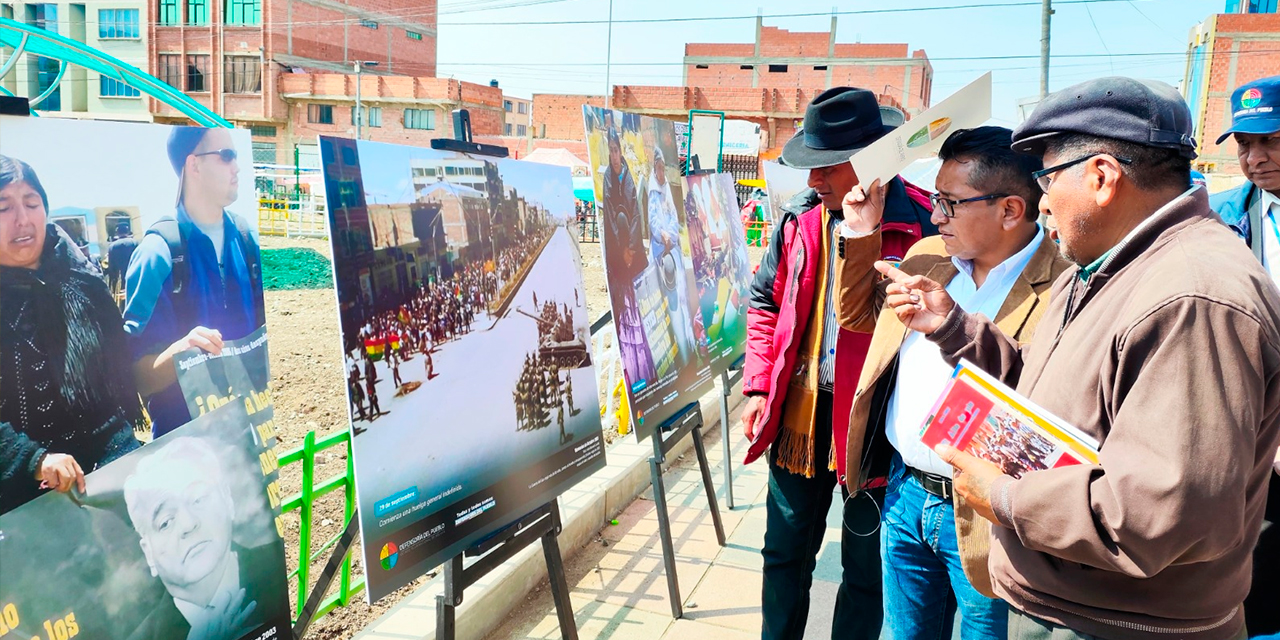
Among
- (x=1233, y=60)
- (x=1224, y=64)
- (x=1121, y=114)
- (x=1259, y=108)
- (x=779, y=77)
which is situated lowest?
(x=1121, y=114)

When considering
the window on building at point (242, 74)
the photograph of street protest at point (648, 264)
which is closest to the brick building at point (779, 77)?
the window on building at point (242, 74)

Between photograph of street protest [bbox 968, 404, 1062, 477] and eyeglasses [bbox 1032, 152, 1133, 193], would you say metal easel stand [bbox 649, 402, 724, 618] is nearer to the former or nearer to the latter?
photograph of street protest [bbox 968, 404, 1062, 477]

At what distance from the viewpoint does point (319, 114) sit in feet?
160

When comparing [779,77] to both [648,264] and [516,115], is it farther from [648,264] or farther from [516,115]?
[648,264]

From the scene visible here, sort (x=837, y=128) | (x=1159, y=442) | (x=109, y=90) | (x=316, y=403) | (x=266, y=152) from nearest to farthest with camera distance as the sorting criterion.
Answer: (x=1159, y=442) < (x=837, y=128) < (x=316, y=403) < (x=266, y=152) < (x=109, y=90)

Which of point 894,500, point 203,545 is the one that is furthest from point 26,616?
point 894,500

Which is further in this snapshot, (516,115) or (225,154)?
(516,115)

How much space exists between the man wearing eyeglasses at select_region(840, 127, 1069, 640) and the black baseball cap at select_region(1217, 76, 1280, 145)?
108 cm

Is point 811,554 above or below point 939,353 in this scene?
below

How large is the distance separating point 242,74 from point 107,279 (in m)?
53.0

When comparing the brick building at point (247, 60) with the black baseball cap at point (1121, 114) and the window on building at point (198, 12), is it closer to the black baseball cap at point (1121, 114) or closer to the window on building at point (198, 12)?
the window on building at point (198, 12)

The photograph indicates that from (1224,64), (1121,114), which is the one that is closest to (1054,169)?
(1121,114)

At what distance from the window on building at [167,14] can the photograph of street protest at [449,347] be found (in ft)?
178

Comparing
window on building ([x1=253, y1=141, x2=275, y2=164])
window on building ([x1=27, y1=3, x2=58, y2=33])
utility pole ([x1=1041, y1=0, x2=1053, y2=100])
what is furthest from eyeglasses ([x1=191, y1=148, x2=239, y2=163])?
window on building ([x1=27, y1=3, x2=58, y2=33])
